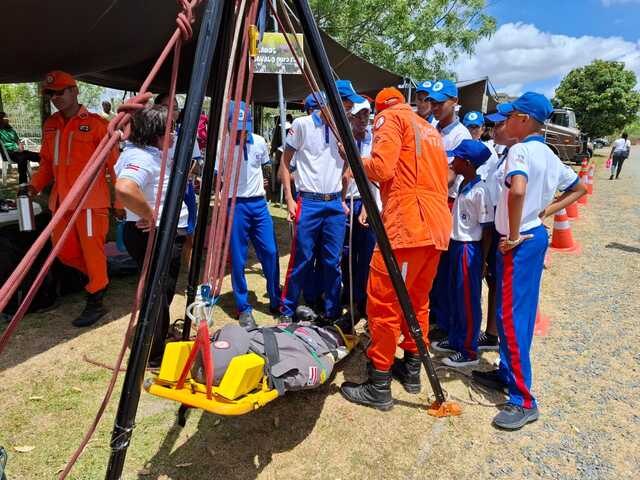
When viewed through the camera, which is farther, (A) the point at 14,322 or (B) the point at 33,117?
(B) the point at 33,117

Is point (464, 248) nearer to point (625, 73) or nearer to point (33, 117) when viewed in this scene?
point (33, 117)

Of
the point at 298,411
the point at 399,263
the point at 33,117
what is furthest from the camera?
the point at 33,117

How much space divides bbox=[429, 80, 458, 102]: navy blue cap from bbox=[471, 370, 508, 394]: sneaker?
78.8 inches

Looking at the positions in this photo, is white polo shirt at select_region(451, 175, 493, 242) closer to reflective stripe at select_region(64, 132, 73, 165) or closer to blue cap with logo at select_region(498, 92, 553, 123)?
blue cap with logo at select_region(498, 92, 553, 123)

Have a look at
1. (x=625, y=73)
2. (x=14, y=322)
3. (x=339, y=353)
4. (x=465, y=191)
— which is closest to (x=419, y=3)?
(x=465, y=191)

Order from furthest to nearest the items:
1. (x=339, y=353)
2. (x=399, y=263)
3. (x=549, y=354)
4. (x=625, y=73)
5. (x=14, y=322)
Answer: (x=625, y=73), (x=549, y=354), (x=339, y=353), (x=399, y=263), (x=14, y=322)

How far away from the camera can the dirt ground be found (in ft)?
6.61

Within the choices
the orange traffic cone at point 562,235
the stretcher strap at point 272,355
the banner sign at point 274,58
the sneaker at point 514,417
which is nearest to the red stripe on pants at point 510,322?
the sneaker at point 514,417

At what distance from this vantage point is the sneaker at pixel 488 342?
3.19 meters

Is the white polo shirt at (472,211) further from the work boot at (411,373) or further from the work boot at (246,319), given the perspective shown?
the work boot at (246,319)

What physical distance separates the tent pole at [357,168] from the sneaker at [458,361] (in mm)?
545

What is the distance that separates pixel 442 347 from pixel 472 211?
1095 millimetres

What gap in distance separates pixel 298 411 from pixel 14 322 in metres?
1.62

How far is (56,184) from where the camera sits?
329cm
